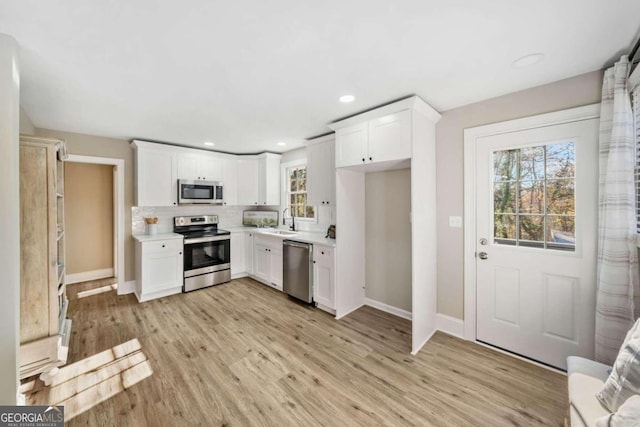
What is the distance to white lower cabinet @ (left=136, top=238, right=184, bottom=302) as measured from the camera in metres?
3.70

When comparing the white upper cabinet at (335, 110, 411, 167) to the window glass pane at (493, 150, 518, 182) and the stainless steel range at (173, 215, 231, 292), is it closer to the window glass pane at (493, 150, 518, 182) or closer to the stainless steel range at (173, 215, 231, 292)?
the window glass pane at (493, 150, 518, 182)

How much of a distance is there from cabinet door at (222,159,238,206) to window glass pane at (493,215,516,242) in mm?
4194

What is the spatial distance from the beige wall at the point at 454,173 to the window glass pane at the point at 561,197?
66 cm

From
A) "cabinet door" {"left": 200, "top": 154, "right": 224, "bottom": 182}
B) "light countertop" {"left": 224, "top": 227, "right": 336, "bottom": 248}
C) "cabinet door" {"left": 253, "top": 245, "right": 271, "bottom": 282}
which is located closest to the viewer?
"light countertop" {"left": 224, "top": 227, "right": 336, "bottom": 248}

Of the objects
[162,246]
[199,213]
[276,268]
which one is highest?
[199,213]

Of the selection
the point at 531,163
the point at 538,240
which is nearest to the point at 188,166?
the point at 531,163

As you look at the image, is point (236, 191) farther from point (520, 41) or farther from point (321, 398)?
point (520, 41)

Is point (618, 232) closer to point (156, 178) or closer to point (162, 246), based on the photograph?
point (162, 246)

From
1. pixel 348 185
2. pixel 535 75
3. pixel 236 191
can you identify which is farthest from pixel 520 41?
pixel 236 191

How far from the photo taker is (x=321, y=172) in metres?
3.67

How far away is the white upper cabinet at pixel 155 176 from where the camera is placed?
3.89 m

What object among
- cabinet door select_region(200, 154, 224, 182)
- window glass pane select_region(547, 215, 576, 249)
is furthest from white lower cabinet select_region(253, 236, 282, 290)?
window glass pane select_region(547, 215, 576, 249)

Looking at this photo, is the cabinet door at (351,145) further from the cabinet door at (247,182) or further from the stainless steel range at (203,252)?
the stainless steel range at (203,252)

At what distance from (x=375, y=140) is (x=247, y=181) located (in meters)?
3.13
